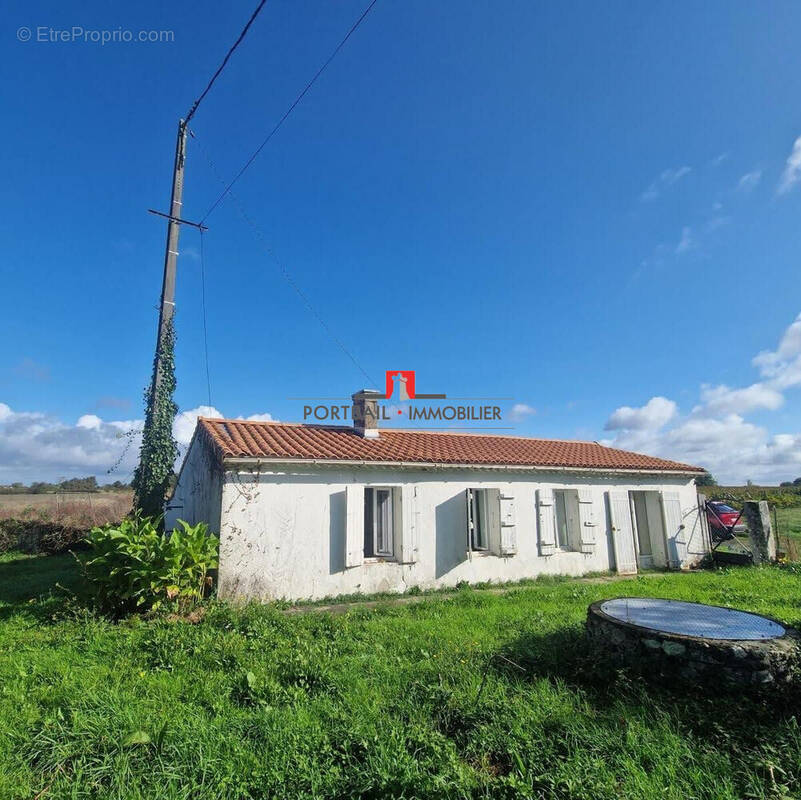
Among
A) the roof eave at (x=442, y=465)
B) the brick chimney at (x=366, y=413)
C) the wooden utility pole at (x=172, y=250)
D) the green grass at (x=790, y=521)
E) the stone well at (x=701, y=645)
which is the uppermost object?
the wooden utility pole at (x=172, y=250)

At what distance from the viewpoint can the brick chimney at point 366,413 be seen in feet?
37.8

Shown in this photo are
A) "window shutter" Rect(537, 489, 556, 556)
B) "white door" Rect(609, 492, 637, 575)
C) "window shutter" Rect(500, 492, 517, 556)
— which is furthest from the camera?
"white door" Rect(609, 492, 637, 575)

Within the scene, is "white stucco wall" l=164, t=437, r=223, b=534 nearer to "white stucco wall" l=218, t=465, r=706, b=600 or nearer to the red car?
"white stucco wall" l=218, t=465, r=706, b=600

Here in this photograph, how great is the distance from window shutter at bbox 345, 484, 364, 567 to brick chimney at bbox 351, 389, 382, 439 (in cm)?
290

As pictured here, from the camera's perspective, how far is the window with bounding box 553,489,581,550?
35.6ft

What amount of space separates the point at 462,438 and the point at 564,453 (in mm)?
2916

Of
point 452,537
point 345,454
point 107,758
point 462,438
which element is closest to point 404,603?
point 452,537

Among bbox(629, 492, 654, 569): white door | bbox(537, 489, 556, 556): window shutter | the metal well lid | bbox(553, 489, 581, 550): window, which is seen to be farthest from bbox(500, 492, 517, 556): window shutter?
bbox(629, 492, 654, 569): white door

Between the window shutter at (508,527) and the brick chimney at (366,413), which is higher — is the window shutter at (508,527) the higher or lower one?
the lower one

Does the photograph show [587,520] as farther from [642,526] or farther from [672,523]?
[642,526]

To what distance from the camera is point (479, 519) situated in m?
10.2

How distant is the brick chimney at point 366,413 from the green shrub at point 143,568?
5.41 m

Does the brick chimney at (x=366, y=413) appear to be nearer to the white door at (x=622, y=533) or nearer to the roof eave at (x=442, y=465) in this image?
the roof eave at (x=442, y=465)

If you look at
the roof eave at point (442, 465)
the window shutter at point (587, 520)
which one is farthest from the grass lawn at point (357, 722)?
the window shutter at point (587, 520)
